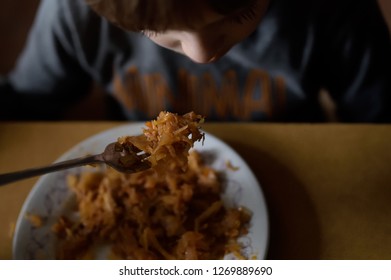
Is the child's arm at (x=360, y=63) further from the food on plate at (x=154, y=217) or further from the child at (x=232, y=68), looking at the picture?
the food on plate at (x=154, y=217)

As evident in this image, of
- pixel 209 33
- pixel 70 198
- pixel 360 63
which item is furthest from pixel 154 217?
pixel 360 63

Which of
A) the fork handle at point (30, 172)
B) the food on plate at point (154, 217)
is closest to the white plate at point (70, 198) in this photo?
the food on plate at point (154, 217)

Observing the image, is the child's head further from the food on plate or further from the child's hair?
the food on plate

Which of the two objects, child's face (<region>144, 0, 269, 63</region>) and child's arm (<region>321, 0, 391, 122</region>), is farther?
child's arm (<region>321, 0, 391, 122</region>)

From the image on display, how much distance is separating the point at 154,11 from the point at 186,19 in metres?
0.02

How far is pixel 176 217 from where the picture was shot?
1.50 ft

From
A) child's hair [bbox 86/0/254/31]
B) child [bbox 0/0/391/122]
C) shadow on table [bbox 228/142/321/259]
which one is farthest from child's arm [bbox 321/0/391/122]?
child's hair [bbox 86/0/254/31]

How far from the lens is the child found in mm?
537

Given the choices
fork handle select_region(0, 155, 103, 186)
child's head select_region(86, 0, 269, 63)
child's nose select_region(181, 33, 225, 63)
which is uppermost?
child's head select_region(86, 0, 269, 63)

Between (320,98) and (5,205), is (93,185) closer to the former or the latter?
(5,205)

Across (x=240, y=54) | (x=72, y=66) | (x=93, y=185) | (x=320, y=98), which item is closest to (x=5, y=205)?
(x=93, y=185)

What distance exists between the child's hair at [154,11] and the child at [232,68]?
0.64 ft

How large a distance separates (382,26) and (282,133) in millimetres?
167

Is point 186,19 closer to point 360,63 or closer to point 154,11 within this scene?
point 154,11
